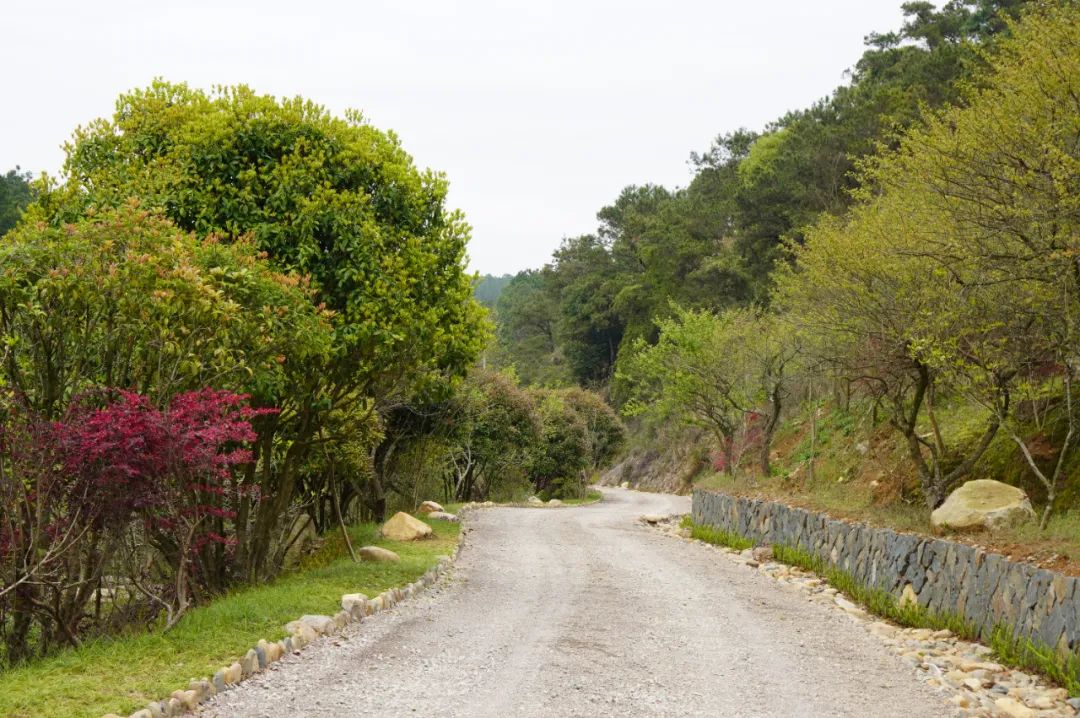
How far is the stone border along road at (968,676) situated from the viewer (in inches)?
307

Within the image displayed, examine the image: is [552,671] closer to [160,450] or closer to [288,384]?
[160,450]

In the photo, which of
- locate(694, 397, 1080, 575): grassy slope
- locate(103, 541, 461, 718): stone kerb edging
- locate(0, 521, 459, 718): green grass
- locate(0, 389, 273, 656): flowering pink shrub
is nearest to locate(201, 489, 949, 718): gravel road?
locate(103, 541, 461, 718): stone kerb edging

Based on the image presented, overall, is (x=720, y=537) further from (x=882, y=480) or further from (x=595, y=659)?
(x=595, y=659)

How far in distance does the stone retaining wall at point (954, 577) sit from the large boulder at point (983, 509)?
96 centimetres

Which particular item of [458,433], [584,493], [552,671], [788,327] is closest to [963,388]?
[552,671]

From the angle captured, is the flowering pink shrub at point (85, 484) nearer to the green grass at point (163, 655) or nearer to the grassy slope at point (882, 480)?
the green grass at point (163, 655)

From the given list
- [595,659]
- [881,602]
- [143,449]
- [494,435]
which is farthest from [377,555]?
[494,435]

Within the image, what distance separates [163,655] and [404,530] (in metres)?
11.6

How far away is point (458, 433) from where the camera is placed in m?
28.9

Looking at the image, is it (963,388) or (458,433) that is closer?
(963,388)

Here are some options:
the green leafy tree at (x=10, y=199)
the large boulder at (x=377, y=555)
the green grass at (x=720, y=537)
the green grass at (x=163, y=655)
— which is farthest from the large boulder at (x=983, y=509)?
the green leafy tree at (x=10, y=199)

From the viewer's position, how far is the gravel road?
7367mm

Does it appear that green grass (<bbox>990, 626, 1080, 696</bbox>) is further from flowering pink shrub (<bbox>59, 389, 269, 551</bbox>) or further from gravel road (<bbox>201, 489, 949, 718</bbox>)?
flowering pink shrub (<bbox>59, 389, 269, 551</bbox>)

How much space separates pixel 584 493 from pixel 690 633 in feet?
136
